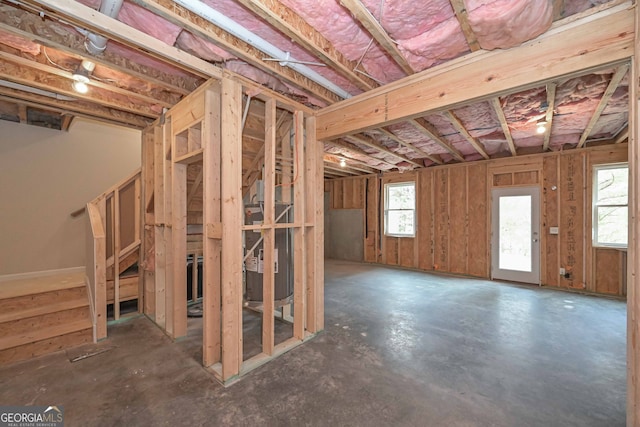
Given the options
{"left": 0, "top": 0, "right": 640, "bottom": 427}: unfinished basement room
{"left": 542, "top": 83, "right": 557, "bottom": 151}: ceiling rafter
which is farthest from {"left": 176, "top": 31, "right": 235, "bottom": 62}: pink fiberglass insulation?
{"left": 542, "top": 83, "right": 557, "bottom": 151}: ceiling rafter

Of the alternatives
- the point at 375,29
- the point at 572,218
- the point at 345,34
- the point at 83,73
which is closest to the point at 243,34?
the point at 345,34

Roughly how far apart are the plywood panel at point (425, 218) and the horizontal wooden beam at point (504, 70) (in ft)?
14.9

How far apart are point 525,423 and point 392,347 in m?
1.19

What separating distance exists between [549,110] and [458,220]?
10.6 feet

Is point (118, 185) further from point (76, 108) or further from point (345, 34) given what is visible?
point (345, 34)

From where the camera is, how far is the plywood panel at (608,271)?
14.7 ft

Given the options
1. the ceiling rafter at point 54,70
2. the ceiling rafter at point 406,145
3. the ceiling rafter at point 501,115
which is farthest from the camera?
the ceiling rafter at point 406,145

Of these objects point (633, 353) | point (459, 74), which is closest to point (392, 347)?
point (633, 353)

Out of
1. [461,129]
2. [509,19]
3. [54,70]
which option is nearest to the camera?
[509,19]

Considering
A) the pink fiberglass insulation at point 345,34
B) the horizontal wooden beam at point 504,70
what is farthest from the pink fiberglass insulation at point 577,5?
the pink fiberglass insulation at point 345,34

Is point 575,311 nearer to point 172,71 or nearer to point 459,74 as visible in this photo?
point 459,74

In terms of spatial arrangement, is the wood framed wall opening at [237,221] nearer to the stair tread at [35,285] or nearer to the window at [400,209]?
the stair tread at [35,285]

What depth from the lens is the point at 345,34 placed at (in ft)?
6.45

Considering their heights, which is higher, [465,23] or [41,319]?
[465,23]
